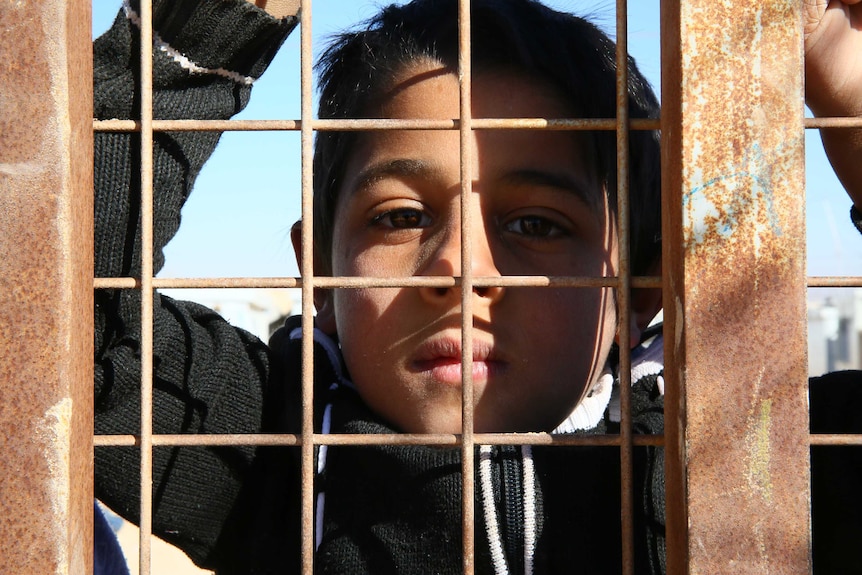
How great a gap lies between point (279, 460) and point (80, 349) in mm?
594

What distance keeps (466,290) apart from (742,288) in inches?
8.7

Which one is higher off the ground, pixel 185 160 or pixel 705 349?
pixel 185 160

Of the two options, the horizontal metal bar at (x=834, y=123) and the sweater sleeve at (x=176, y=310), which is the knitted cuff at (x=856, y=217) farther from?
the sweater sleeve at (x=176, y=310)

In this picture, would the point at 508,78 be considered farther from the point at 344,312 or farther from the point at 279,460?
the point at 279,460

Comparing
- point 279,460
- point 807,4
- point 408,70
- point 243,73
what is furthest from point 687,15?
point 279,460

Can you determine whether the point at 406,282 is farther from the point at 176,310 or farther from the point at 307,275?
the point at 176,310

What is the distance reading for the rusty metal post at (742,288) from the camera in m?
0.68

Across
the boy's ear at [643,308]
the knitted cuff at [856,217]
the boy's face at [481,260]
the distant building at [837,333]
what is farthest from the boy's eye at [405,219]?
the distant building at [837,333]

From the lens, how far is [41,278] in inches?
27.4

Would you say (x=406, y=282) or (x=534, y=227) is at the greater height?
(x=534, y=227)

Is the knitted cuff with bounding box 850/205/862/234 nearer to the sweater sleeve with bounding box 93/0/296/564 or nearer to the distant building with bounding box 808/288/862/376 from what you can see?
the sweater sleeve with bounding box 93/0/296/564

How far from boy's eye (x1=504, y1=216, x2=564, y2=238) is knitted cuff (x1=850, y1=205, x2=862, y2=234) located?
0.36 meters

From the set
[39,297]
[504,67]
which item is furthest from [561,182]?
[39,297]

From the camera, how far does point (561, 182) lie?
1.16m
